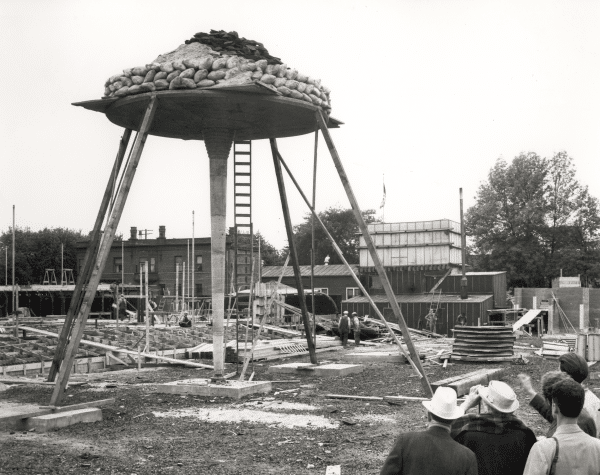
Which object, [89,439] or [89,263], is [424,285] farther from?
[89,439]

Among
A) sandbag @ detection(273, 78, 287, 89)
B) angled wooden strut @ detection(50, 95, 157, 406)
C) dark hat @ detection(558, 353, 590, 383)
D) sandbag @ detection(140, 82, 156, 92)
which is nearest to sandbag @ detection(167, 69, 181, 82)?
sandbag @ detection(140, 82, 156, 92)

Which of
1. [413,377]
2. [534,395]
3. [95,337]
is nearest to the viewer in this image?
[534,395]

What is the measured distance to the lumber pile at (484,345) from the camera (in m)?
25.8

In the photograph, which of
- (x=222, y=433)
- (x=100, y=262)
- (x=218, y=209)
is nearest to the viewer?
(x=222, y=433)

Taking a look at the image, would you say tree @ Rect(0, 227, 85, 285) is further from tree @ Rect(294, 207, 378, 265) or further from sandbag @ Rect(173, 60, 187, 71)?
sandbag @ Rect(173, 60, 187, 71)

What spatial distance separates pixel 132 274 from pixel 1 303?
15376mm

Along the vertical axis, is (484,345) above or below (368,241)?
below

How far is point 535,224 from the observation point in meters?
70.1

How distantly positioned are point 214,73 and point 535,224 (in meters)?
59.1

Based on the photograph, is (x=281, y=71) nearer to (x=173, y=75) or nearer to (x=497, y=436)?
(x=173, y=75)

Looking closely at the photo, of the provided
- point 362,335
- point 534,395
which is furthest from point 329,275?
point 534,395

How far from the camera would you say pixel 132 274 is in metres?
83.1

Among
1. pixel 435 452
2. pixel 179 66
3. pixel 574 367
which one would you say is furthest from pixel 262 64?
pixel 435 452

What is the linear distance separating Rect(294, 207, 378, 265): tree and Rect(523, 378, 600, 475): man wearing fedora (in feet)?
304
